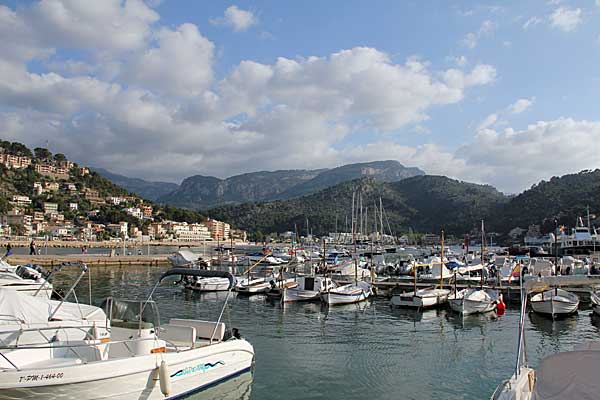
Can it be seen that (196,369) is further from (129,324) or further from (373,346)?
(373,346)

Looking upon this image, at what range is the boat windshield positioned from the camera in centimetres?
1388

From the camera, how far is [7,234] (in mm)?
147375

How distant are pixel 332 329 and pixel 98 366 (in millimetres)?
15992

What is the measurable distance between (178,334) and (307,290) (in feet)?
70.5

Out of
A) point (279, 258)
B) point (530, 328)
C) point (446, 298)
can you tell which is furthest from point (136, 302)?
point (279, 258)

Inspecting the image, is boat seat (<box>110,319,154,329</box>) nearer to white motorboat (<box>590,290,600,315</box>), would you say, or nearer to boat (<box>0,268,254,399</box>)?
boat (<box>0,268,254,399</box>)

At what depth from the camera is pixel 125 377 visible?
38.2 ft

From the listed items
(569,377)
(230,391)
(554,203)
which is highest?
(554,203)

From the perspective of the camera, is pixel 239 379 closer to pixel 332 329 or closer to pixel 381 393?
pixel 381 393

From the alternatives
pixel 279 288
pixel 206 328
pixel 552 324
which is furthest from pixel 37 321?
pixel 552 324

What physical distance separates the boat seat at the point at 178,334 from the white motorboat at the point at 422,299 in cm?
2073

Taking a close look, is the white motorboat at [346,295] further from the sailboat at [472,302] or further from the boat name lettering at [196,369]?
the boat name lettering at [196,369]

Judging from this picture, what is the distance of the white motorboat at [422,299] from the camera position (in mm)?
32312

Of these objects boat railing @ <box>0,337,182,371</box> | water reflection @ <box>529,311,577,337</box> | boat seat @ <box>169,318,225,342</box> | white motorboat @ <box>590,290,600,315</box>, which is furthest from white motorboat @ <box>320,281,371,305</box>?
boat railing @ <box>0,337,182,371</box>
